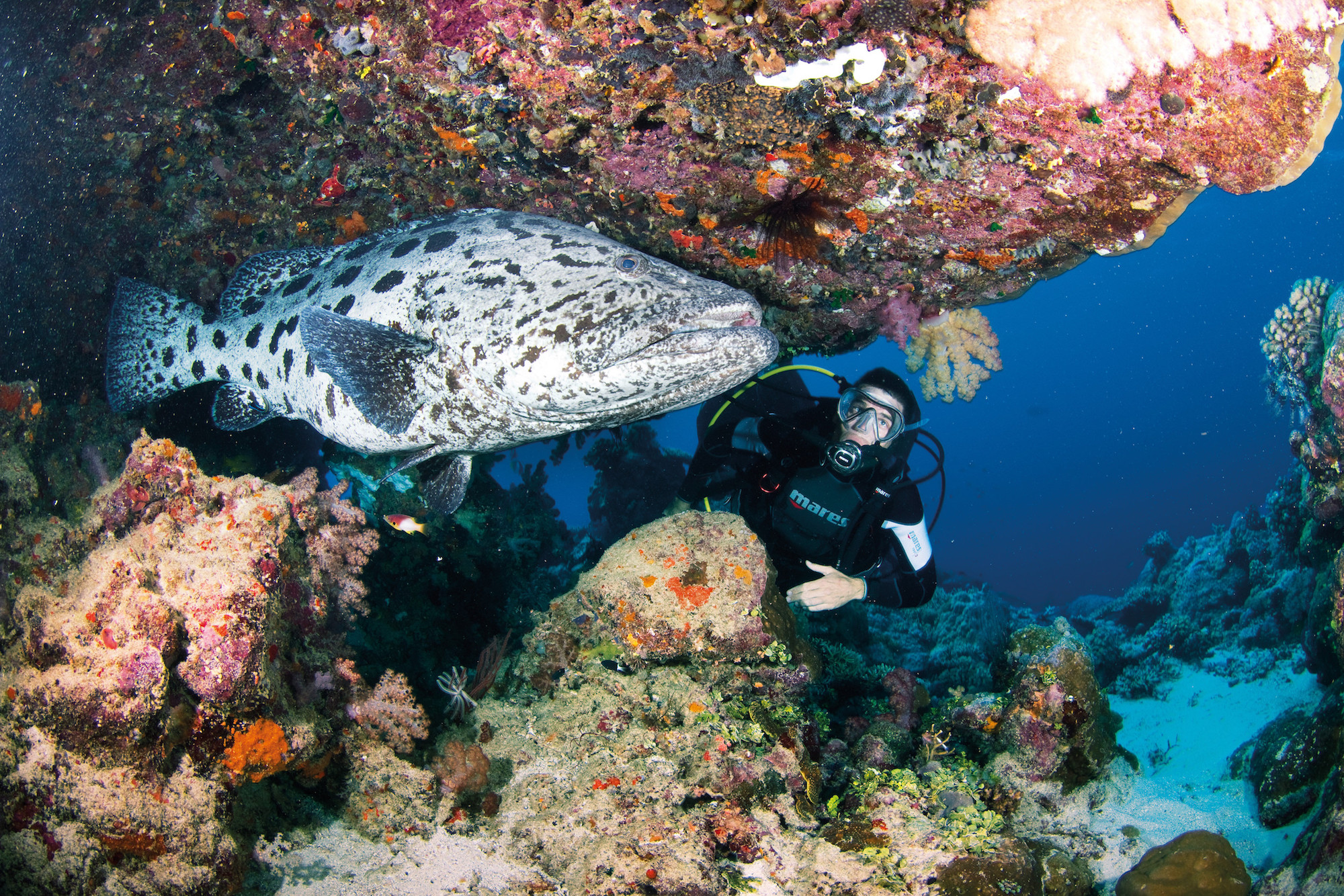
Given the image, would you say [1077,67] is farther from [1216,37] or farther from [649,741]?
[649,741]

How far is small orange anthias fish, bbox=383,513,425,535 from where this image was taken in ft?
19.0

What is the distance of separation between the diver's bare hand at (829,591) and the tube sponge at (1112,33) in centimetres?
395

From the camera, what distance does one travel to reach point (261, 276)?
5027mm

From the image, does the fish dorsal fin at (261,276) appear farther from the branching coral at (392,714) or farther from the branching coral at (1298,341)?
the branching coral at (1298,341)

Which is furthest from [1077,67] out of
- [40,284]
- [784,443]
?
[40,284]

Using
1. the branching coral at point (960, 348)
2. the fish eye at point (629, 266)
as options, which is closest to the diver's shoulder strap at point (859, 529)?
the branching coral at point (960, 348)

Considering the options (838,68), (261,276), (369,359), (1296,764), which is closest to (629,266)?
(838,68)

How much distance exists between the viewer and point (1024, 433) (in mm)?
97625

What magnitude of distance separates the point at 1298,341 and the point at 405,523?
448 inches

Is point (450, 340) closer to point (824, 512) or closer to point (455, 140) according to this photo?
point (455, 140)

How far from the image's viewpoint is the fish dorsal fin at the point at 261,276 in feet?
16.3

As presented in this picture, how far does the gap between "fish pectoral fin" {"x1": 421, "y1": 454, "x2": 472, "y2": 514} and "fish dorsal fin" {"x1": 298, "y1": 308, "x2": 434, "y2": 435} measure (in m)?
0.95

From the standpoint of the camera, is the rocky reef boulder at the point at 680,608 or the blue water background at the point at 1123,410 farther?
the blue water background at the point at 1123,410

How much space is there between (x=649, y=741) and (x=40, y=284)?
20.1ft
